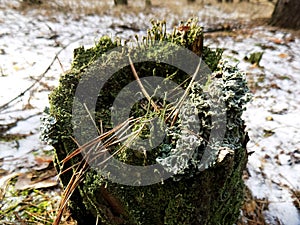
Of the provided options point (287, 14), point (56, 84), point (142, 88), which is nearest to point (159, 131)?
point (142, 88)

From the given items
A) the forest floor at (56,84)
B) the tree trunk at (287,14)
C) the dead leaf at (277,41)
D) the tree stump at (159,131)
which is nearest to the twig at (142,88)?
the tree stump at (159,131)

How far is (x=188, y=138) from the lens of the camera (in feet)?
3.73

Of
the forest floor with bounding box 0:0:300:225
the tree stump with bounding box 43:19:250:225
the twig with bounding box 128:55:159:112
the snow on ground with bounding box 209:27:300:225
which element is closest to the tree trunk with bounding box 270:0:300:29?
the forest floor with bounding box 0:0:300:225

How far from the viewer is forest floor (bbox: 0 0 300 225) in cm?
195

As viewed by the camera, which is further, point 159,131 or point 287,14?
point 287,14

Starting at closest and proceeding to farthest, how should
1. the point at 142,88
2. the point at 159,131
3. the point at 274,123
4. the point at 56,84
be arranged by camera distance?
the point at 159,131 → the point at 142,88 → the point at 274,123 → the point at 56,84

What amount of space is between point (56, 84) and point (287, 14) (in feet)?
14.7

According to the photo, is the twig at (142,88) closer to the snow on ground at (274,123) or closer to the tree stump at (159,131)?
the tree stump at (159,131)

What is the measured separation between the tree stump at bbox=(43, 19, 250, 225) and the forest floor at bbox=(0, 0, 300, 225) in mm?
236

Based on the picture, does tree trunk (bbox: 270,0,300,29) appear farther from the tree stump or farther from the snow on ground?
the tree stump

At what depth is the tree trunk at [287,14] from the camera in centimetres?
511

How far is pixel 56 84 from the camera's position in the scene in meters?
3.30

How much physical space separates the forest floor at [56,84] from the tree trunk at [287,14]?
199 millimetres

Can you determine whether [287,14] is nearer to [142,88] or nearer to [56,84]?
[56,84]
